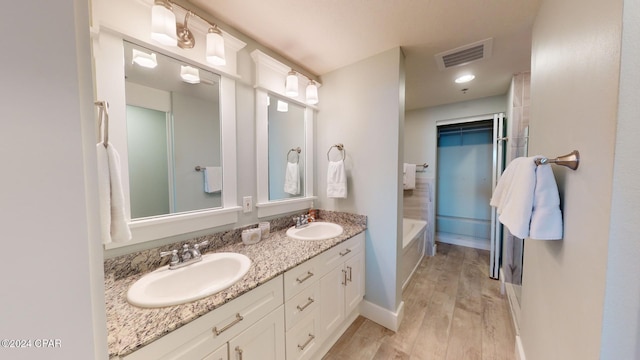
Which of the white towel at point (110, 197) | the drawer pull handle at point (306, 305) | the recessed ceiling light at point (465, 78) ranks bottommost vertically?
the drawer pull handle at point (306, 305)

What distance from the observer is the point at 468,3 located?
125cm

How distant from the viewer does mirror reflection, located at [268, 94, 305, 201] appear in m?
1.81

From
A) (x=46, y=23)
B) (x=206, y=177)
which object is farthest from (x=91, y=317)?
(x=206, y=177)

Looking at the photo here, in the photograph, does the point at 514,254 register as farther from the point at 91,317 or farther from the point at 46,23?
the point at 46,23

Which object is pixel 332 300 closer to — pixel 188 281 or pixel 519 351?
pixel 188 281

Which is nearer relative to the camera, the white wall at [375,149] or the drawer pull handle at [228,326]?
the drawer pull handle at [228,326]

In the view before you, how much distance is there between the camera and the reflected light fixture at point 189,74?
129 centimetres

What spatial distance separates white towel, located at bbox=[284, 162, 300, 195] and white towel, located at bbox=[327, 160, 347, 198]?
32 centimetres

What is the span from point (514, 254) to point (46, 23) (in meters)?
3.32

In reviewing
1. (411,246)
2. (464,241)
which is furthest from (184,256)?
(464,241)

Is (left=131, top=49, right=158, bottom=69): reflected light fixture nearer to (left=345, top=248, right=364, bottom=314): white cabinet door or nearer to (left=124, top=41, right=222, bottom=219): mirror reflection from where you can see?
(left=124, top=41, right=222, bottom=219): mirror reflection

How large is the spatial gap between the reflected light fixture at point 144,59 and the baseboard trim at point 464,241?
15.0 feet

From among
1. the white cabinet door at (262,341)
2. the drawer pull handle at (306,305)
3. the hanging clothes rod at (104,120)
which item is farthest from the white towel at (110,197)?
the drawer pull handle at (306,305)

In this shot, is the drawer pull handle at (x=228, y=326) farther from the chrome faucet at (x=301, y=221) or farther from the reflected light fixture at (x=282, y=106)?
the reflected light fixture at (x=282, y=106)
